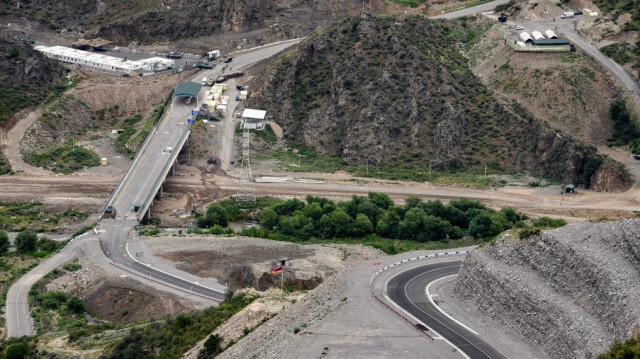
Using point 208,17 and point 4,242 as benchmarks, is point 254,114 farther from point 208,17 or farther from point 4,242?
point 4,242

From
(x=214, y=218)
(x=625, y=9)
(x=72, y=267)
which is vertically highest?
Result: (x=625, y=9)

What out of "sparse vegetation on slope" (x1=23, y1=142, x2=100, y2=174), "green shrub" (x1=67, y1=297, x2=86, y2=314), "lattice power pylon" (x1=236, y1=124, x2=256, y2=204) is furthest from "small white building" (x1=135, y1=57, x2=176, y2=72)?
"green shrub" (x1=67, y1=297, x2=86, y2=314)

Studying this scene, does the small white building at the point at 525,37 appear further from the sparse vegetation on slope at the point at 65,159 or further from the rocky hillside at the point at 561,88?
the sparse vegetation on slope at the point at 65,159

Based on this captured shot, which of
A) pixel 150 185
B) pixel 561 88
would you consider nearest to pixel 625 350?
pixel 150 185

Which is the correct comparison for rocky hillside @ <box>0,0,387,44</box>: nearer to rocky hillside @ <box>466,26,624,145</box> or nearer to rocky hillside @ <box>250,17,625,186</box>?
rocky hillside @ <box>250,17,625,186</box>

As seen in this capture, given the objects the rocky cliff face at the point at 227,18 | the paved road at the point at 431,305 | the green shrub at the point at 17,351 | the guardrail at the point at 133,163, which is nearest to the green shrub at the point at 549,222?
the paved road at the point at 431,305

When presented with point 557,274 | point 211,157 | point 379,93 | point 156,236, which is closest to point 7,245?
point 156,236
